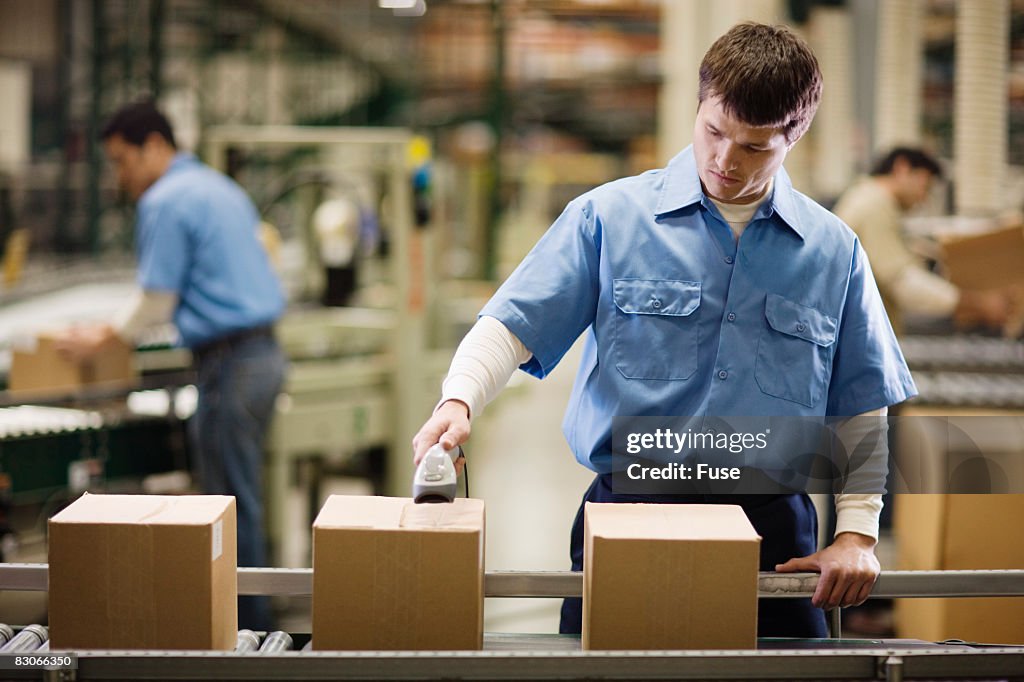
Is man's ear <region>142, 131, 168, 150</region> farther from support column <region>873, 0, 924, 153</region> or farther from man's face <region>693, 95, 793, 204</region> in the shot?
support column <region>873, 0, 924, 153</region>

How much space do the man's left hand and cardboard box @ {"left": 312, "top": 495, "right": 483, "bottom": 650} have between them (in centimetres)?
61

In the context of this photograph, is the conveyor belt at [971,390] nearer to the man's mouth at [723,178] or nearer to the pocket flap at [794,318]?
the pocket flap at [794,318]

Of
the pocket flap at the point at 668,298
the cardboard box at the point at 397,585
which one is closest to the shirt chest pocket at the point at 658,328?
the pocket flap at the point at 668,298

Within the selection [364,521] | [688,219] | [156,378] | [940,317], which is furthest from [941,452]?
[940,317]

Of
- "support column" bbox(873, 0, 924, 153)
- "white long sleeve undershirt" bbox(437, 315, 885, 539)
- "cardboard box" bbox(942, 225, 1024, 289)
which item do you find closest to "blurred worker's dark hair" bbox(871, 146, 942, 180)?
"cardboard box" bbox(942, 225, 1024, 289)

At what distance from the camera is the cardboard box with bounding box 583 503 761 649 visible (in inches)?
68.2

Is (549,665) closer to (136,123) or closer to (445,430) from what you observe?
(445,430)

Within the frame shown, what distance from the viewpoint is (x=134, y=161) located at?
433cm

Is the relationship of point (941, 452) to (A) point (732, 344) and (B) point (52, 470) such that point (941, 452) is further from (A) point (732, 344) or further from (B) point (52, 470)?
(B) point (52, 470)

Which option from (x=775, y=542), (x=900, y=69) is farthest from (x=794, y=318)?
(x=900, y=69)

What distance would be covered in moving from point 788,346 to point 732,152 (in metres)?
0.38

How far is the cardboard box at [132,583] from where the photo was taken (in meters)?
1.73

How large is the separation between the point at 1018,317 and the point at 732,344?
3.54 m

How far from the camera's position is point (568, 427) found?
2221 millimetres
